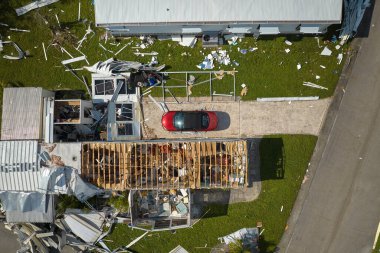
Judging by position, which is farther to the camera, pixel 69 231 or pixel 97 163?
pixel 69 231

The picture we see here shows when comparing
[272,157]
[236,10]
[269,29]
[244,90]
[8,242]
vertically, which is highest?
[236,10]

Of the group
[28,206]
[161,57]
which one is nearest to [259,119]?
[161,57]

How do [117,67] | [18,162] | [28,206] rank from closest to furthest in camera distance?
[18,162] → [28,206] → [117,67]

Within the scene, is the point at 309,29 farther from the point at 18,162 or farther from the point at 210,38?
the point at 18,162

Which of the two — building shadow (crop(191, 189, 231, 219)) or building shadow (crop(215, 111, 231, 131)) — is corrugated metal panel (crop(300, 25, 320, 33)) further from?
building shadow (crop(191, 189, 231, 219))

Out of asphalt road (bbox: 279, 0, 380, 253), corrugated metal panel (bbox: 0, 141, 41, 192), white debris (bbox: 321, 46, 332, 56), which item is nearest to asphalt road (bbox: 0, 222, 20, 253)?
corrugated metal panel (bbox: 0, 141, 41, 192)

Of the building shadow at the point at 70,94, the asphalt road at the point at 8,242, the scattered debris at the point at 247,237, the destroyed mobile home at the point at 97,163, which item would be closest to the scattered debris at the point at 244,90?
the destroyed mobile home at the point at 97,163

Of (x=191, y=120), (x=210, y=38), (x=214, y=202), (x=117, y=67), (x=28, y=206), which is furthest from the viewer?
(x=214, y=202)

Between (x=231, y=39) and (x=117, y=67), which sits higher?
(x=231, y=39)
